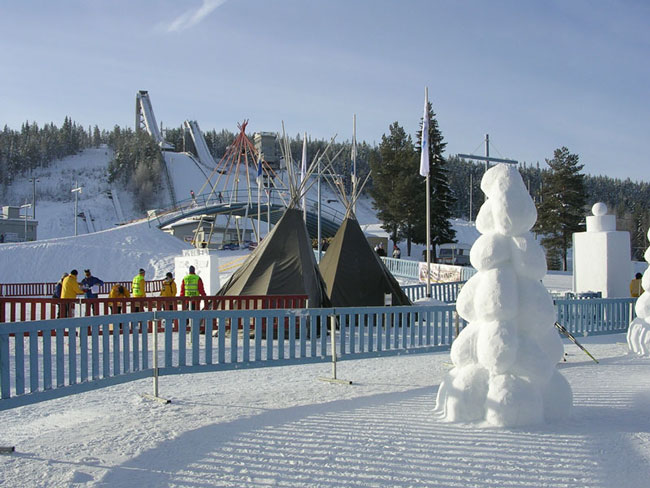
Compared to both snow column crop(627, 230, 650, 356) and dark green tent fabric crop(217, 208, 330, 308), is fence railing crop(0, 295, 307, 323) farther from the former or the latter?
snow column crop(627, 230, 650, 356)

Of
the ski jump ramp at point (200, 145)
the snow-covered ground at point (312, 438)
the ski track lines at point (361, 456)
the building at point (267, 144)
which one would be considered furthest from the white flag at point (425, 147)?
the ski jump ramp at point (200, 145)

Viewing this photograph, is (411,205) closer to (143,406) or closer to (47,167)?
(143,406)

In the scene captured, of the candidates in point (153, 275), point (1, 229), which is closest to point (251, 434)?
point (153, 275)

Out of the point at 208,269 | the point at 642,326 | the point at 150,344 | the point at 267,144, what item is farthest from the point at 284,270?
the point at 267,144

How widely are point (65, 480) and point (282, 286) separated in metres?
9.98

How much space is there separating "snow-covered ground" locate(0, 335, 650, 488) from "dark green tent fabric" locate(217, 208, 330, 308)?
619 cm

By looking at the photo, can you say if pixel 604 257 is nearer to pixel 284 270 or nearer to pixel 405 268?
pixel 284 270

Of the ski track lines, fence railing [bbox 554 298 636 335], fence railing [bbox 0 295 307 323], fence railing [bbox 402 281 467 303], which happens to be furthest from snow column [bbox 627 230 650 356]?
fence railing [bbox 402 281 467 303]

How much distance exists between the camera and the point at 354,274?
1675 centimetres

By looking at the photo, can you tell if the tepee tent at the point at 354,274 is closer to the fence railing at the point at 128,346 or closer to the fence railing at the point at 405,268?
the fence railing at the point at 128,346

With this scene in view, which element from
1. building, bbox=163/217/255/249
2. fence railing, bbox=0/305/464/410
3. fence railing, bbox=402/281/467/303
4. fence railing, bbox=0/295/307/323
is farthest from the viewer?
building, bbox=163/217/255/249

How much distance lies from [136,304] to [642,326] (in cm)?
964

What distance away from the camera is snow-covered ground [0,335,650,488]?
4.59 m

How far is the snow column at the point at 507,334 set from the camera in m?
5.95
